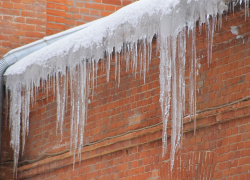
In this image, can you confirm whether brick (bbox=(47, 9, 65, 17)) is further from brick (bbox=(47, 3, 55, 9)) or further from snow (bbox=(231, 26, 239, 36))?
snow (bbox=(231, 26, 239, 36))

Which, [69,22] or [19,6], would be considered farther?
[69,22]

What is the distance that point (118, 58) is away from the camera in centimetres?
→ 541

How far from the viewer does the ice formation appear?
14.4 ft

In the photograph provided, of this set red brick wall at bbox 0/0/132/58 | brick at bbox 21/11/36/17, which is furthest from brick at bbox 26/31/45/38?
brick at bbox 21/11/36/17

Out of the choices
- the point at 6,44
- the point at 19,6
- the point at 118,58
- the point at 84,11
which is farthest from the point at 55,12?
the point at 118,58

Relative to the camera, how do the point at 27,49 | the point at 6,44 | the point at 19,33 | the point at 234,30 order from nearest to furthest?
the point at 234,30 → the point at 27,49 → the point at 6,44 → the point at 19,33

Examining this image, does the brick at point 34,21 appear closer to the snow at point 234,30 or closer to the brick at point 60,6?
the brick at point 60,6

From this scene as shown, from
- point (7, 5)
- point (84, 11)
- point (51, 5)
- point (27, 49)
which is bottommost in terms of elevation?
point (27, 49)

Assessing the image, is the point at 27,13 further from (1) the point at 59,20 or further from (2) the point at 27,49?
(2) the point at 27,49

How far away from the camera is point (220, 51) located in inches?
180

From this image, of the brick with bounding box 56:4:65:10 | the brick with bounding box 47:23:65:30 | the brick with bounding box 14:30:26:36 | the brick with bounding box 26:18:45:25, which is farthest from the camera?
the brick with bounding box 56:4:65:10

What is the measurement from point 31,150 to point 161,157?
242 cm

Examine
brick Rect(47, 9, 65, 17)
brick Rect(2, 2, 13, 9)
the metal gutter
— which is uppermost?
brick Rect(47, 9, 65, 17)

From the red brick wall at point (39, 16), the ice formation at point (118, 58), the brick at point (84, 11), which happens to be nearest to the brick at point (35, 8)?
the red brick wall at point (39, 16)
